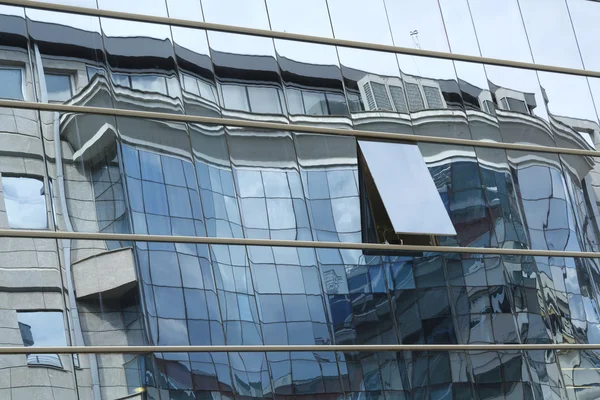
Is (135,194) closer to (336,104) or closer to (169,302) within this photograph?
(169,302)

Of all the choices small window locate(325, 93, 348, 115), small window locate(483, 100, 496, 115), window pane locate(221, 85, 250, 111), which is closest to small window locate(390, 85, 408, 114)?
small window locate(325, 93, 348, 115)

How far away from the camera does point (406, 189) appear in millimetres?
10352

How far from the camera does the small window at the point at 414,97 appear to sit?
1083 centimetres

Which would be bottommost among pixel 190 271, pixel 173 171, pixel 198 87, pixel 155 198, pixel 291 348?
pixel 291 348

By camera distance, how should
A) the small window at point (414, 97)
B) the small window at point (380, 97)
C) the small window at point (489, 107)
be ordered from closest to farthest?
the small window at point (380, 97), the small window at point (414, 97), the small window at point (489, 107)

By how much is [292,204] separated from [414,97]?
2.02m

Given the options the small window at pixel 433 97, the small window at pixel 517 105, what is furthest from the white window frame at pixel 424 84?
the small window at pixel 517 105

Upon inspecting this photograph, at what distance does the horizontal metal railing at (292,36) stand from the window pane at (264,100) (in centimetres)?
64

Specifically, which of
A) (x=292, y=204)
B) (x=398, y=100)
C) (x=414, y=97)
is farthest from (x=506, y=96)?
(x=292, y=204)

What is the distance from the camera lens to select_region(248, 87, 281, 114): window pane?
9.99 meters

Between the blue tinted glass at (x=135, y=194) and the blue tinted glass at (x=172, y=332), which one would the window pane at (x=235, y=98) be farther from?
the blue tinted glass at (x=172, y=332)

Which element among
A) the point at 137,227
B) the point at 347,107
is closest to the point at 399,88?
the point at 347,107

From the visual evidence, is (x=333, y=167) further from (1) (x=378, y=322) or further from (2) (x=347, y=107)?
(1) (x=378, y=322)

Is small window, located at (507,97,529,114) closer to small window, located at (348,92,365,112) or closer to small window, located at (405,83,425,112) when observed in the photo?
small window, located at (405,83,425,112)
